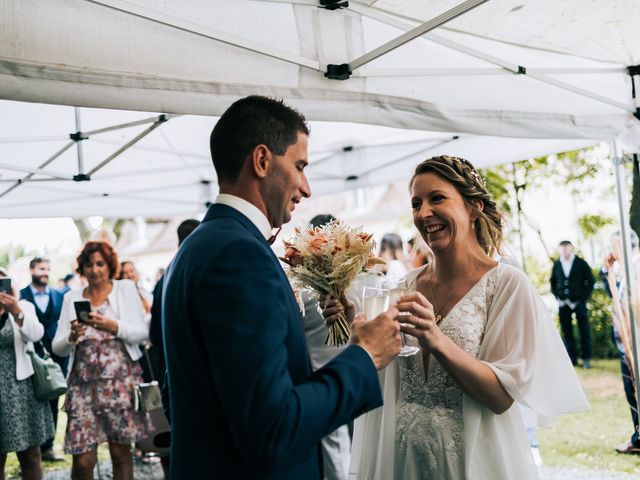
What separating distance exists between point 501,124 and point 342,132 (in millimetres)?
2895

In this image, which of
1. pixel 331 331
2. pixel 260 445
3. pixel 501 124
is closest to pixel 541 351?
pixel 331 331

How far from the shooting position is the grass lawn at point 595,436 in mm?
6715

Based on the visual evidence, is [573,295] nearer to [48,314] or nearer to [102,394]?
[48,314]

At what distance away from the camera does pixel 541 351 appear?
2.39 metres

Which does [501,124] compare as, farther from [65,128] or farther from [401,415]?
[65,128]

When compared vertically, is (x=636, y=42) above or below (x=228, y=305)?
above

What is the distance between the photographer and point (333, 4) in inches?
133

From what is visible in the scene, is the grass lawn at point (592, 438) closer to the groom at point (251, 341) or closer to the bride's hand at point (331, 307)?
the bride's hand at point (331, 307)

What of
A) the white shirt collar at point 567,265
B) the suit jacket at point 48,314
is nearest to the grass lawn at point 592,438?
the suit jacket at point 48,314

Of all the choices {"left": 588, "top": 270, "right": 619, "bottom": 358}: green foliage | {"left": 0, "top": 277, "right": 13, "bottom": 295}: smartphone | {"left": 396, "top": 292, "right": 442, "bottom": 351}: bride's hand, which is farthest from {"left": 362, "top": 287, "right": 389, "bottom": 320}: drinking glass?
{"left": 588, "top": 270, "right": 619, "bottom": 358}: green foliage

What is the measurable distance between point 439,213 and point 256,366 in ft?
4.52

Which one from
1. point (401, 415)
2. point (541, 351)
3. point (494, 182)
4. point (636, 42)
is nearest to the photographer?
point (541, 351)

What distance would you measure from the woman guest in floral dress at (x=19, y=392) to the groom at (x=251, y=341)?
15.0 ft

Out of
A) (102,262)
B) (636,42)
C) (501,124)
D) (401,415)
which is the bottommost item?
(401,415)
